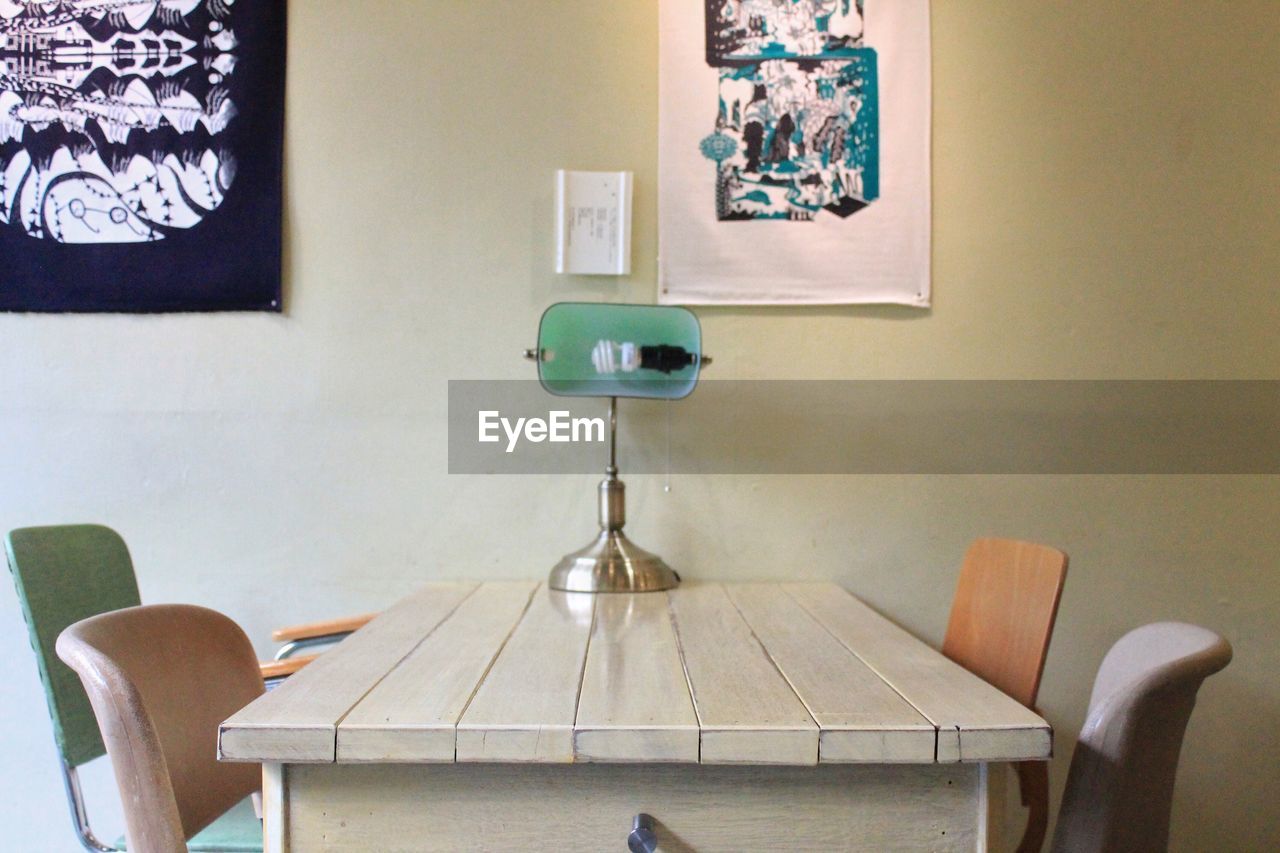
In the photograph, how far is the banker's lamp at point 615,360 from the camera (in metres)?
1.83

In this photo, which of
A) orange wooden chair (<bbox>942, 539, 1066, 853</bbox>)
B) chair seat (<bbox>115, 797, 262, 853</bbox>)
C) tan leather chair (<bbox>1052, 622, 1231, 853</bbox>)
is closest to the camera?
tan leather chair (<bbox>1052, 622, 1231, 853</bbox>)

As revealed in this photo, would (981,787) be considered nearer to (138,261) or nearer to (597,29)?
(597,29)

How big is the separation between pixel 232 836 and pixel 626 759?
2.54 feet

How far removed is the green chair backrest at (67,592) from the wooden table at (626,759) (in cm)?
54

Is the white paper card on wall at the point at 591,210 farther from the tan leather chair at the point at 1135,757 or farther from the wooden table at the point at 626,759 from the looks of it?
the tan leather chair at the point at 1135,757

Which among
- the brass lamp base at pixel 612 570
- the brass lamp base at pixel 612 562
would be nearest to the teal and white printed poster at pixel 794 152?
the brass lamp base at pixel 612 562

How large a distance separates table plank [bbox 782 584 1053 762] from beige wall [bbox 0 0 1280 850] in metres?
0.62

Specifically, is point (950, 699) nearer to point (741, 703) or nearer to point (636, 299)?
point (741, 703)

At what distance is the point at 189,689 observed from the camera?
3.93 ft

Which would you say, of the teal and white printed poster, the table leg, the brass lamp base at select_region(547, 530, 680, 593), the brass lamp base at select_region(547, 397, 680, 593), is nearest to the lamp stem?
the brass lamp base at select_region(547, 397, 680, 593)

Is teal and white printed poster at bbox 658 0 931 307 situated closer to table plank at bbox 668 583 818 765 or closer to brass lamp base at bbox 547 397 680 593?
brass lamp base at bbox 547 397 680 593

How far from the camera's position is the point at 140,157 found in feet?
6.52

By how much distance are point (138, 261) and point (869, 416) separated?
5.52 ft

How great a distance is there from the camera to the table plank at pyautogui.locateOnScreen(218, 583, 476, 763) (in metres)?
0.93
